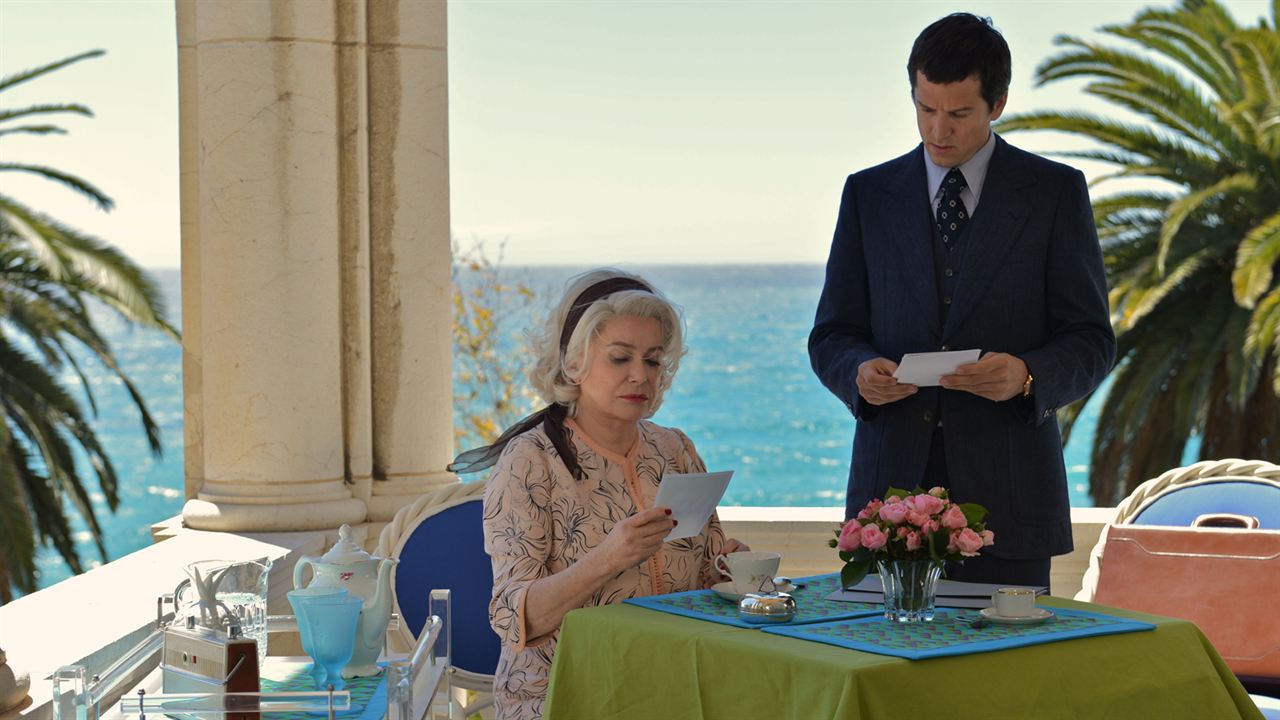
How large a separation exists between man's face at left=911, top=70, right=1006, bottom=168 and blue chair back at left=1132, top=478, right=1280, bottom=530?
1515 millimetres

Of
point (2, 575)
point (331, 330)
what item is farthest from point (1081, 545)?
point (2, 575)

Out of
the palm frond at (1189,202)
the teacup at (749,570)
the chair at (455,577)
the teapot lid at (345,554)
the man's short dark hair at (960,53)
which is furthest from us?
the palm frond at (1189,202)

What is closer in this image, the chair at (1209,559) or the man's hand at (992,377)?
the man's hand at (992,377)

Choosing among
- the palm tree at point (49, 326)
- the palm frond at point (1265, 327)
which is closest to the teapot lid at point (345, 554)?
the palm tree at point (49, 326)

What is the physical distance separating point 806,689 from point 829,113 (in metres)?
46.5

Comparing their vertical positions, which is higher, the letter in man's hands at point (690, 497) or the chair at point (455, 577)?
the letter in man's hands at point (690, 497)

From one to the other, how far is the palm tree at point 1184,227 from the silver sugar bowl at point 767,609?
25.5 feet

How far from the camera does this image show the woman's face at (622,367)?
3.10m

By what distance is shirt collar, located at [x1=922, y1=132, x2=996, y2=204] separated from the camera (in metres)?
3.26

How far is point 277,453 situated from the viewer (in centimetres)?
485

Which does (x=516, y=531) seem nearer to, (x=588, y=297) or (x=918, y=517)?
(x=588, y=297)

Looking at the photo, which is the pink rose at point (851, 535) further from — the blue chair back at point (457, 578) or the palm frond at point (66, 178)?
the palm frond at point (66, 178)

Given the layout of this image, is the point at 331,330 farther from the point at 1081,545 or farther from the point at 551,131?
the point at 551,131

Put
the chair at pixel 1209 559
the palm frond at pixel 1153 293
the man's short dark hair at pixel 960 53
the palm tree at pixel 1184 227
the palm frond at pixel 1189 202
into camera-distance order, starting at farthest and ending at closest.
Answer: the palm tree at pixel 1184 227 → the palm frond at pixel 1153 293 → the palm frond at pixel 1189 202 → the chair at pixel 1209 559 → the man's short dark hair at pixel 960 53
